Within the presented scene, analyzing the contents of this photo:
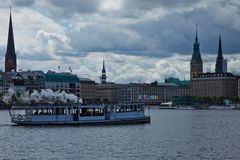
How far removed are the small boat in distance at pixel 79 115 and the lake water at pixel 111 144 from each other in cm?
346

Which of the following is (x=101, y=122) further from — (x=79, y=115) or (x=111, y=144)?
(x=111, y=144)

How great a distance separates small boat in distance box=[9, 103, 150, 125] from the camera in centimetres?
7738

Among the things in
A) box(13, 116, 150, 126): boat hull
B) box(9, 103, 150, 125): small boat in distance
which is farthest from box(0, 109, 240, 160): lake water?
box(9, 103, 150, 125): small boat in distance

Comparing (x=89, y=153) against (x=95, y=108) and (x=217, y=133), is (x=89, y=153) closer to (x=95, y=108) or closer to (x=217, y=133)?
(x=217, y=133)

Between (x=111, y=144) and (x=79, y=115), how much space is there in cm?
2495

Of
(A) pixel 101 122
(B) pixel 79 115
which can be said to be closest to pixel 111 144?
(B) pixel 79 115

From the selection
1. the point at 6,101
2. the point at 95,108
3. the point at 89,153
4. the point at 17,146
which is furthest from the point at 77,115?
the point at 6,101

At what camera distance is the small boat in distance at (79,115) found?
254 ft

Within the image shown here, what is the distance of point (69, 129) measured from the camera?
71.7 m

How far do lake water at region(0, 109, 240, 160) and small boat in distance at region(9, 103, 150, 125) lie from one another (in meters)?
3.46

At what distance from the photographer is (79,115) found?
259 ft

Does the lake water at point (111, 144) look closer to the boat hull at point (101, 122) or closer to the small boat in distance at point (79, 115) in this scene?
the boat hull at point (101, 122)

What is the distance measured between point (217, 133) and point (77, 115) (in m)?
19.7

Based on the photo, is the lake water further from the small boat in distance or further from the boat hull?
the small boat in distance
